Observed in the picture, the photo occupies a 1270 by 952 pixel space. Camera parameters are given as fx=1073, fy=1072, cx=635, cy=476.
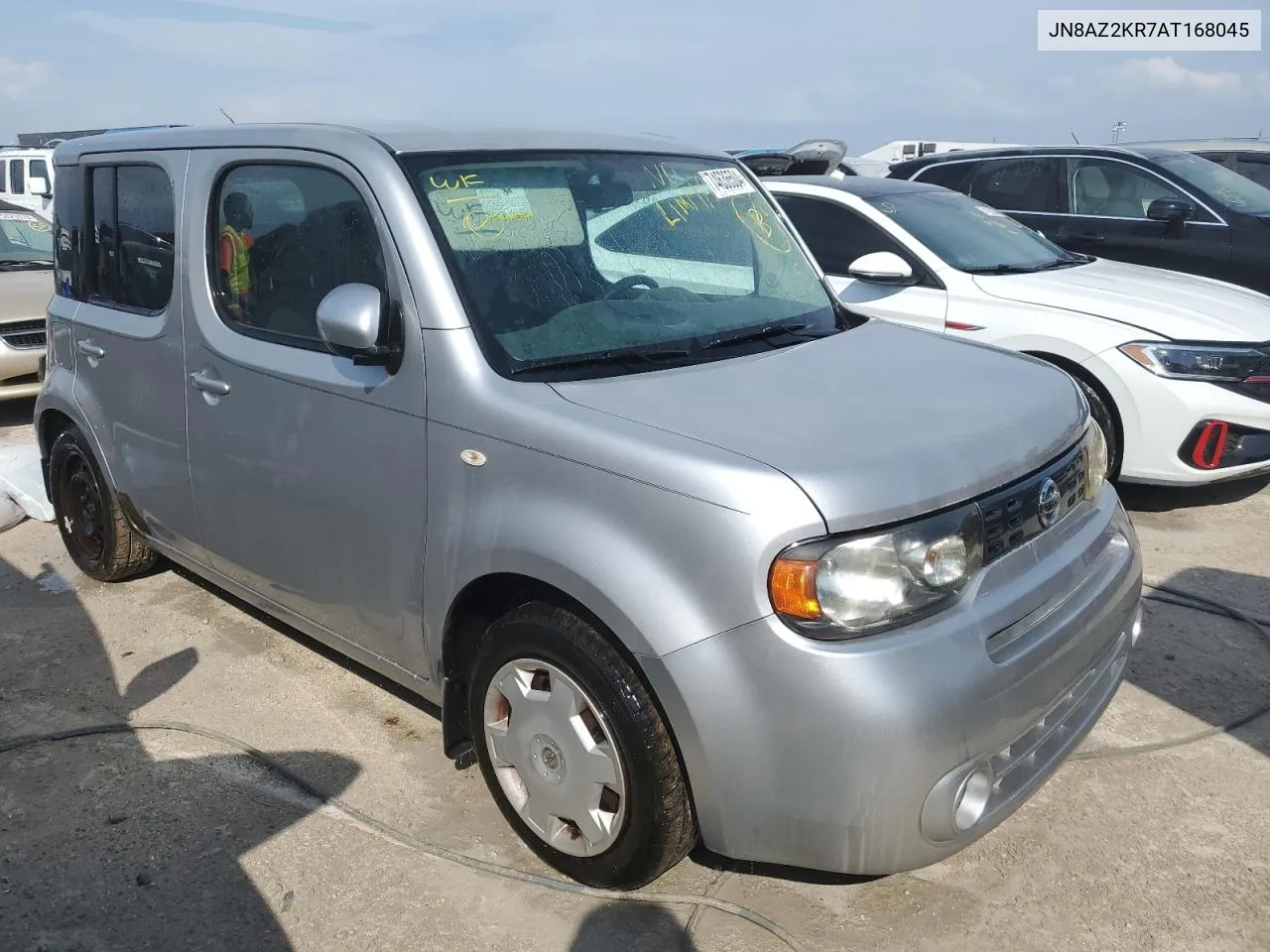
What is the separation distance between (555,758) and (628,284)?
132 centimetres

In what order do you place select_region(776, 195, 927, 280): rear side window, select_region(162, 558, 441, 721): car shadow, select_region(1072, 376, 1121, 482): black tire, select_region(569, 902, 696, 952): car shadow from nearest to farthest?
1. select_region(569, 902, 696, 952): car shadow
2. select_region(162, 558, 441, 721): car shadow
3. select_region(1072, 376, 1121, 482): black tire
4. select_region(776, 195, 927, 280): rear side window

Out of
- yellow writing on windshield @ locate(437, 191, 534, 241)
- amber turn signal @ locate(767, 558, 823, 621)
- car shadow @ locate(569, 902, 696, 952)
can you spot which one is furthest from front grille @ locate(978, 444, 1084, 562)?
yellow writing on windshield @ locate(437, 191, 534, 241)

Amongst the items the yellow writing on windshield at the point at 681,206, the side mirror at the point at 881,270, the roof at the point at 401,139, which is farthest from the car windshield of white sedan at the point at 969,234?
the yellow writing on windshield at the point at 681,206

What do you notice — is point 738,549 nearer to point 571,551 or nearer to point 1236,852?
point 571,551

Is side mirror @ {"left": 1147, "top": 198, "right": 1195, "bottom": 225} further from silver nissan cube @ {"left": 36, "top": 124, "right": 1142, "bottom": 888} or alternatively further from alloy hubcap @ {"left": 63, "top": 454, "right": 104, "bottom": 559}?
alloy hubcap @ {"left": 63, "top": 454, "right": 104, "bottom": 559}

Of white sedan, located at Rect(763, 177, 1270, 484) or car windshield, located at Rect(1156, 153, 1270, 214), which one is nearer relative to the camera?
white sedan, located at Rect(763, 177, 1270, 484)

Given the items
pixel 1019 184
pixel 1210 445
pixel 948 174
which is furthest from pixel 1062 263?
pixel 948 174

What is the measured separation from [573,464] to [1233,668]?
8.94 ft

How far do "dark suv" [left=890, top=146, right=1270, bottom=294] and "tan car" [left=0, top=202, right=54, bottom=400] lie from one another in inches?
261

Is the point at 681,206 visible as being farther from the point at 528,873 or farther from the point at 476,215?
the point at 528,873

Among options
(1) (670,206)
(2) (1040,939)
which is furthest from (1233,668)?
(1) (670,206)

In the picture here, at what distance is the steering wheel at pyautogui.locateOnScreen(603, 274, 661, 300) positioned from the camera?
9.75 feet

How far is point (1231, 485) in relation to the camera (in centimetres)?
582

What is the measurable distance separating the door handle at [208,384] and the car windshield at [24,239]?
6.70 meters
